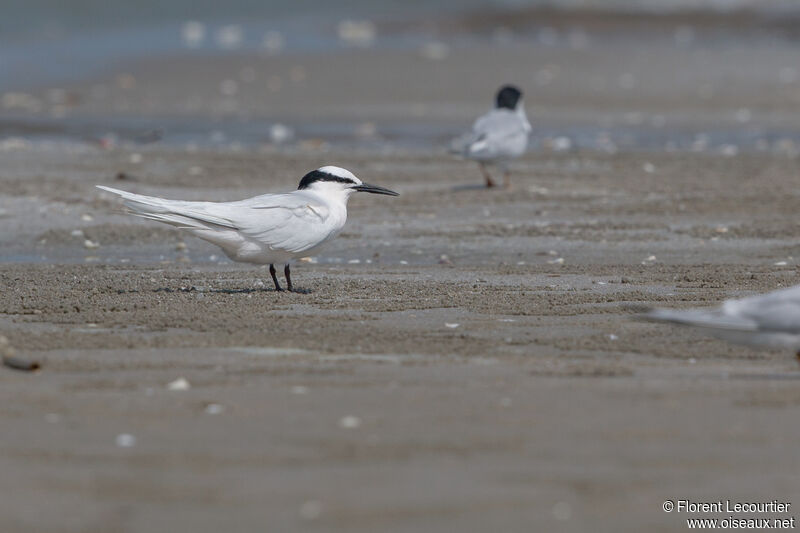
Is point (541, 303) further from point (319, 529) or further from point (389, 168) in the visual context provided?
point (389, 168)

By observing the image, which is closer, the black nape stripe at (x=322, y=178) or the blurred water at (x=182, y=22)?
the black nape stripe at (x=322, y=178)

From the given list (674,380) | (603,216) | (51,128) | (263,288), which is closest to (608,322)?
(674,380)

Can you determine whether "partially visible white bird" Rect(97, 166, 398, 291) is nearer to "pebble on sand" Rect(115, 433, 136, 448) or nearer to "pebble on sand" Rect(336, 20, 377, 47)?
"pebble on sand" Rect(115, 433, 136, 448)

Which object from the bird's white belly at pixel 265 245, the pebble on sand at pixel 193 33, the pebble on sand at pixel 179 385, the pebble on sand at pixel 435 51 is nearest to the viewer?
the pebble on sand at pixel 179 385

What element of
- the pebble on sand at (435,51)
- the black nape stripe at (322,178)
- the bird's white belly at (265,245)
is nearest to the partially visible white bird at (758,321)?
the bird's white belly at (265,245)

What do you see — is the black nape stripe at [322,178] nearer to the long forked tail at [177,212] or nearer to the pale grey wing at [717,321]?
the long forked tail at [177,212]

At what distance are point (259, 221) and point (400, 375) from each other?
2.16m

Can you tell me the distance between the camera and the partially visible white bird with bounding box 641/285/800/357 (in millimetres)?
4766

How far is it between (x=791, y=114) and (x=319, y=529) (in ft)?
45.3

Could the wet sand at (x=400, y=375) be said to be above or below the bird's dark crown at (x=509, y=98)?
below

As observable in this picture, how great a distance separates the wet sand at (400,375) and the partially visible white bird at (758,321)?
148 millimetres

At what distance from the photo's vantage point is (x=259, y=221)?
6.84 metres

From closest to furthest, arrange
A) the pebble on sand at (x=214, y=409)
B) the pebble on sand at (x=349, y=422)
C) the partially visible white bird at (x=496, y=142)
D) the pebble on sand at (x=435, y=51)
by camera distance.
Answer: the pebble on sand at (x=349, y=422) < the pebble on sand at (x=214, y=409) < the partially visible white bird at (x=496, y=142) < the pebble on sand at (x=435, y=51)

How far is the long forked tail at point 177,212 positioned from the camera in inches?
261
